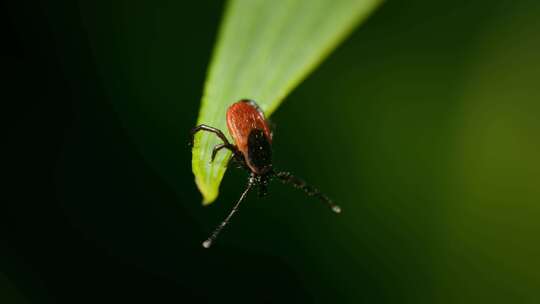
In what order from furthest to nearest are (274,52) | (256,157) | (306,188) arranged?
(256,157) < (306,188) < (274,52)

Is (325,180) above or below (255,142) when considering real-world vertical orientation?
below

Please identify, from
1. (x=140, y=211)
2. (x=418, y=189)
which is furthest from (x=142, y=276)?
(x=418, y=189)

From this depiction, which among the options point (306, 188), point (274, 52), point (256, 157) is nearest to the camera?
point (274, 52)

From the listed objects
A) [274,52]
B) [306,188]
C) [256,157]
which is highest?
[256,157]

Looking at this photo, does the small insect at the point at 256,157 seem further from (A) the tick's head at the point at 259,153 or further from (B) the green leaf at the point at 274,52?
(B) the green leaf at the point at 274,52

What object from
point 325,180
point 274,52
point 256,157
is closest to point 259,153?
point 256,157

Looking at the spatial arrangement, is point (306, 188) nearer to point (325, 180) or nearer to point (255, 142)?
point (325, 180)

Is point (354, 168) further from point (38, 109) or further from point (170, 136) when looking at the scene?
point (38, 109)

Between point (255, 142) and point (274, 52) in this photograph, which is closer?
point (274, 52)
